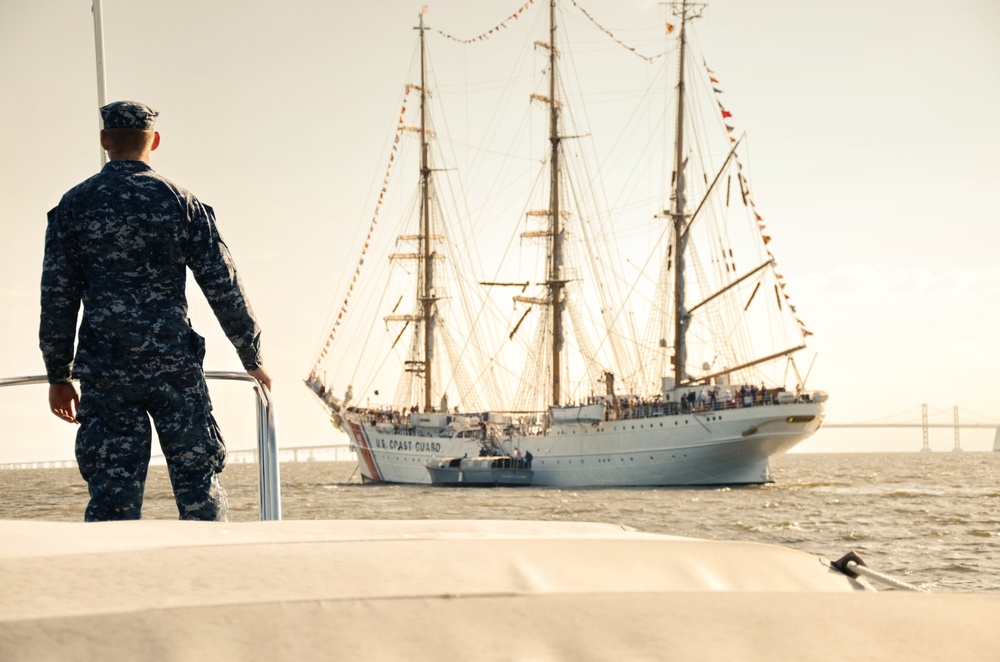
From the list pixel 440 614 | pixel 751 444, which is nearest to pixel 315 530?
pixel 440 614

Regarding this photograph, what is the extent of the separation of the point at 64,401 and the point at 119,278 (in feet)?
1.23

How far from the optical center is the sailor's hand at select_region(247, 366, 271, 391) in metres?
2.86

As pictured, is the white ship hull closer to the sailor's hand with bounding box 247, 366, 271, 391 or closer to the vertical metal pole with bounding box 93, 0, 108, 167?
the vertical metal pole with bounding box 93, 0, 108, 167

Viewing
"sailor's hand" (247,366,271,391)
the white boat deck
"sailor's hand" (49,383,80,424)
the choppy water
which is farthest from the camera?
the choppy water

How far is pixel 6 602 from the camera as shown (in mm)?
895

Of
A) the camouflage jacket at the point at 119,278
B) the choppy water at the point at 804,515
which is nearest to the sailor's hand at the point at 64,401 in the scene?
the camouflage jacket at the point at 119,278

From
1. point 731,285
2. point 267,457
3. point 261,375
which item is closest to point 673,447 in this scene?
point 731,285

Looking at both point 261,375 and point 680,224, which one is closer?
point 261,375

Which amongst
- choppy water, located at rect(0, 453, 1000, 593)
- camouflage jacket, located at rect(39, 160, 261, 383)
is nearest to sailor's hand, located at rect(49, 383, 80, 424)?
camouflage jacket, located at rect(39, 160, 261, 383)

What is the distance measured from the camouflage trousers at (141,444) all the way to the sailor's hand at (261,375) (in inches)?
6.0

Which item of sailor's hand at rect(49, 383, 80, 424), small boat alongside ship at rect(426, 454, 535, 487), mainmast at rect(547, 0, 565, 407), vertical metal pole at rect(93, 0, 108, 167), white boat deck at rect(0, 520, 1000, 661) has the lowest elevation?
small boat alongside ship at rect(426, 454, 535, 487)

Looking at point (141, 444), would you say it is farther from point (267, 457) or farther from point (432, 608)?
point (432, 608)

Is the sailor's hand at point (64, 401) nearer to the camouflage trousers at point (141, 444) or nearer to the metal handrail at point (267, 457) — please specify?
the camouflage trousers at point (141, 444)

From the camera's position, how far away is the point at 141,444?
2658mm
